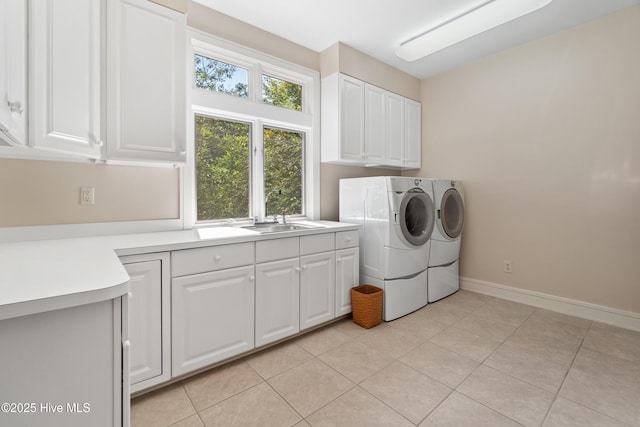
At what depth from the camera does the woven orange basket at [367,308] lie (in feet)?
8.05

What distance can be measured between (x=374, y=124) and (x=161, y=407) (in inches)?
120

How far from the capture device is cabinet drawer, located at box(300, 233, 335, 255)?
7.45ft

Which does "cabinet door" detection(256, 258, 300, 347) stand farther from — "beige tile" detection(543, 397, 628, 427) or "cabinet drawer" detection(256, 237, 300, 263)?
"beige tile" detection(543, 397, 628, 427)

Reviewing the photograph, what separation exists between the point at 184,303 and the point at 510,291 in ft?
10.5

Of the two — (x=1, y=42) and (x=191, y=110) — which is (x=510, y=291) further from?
(x=1, y=42)

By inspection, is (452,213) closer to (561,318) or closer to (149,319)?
(561,318)

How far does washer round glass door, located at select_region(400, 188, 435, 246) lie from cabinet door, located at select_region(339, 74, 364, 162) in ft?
2.35

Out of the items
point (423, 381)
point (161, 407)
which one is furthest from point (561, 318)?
point (161, 407)

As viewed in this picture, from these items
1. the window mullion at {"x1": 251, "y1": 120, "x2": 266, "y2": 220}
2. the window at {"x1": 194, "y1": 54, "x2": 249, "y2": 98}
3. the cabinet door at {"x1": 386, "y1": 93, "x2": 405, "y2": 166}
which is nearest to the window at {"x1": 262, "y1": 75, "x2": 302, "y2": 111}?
the window at {"x1": 194, "y1": 54, "x2": 249, "y2": 98}

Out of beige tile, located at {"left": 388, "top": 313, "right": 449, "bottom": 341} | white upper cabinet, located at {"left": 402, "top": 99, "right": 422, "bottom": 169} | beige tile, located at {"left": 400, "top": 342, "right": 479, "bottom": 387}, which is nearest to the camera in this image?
→ beige tile, located at {"left": 400, "top": 342, "right": 479, "bottom": 387}

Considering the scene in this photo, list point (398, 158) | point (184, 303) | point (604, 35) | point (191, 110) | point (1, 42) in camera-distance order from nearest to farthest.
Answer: point (1, 42)
point (184, 303)
point (191, 110)
point (604, 35)
point (398, 158)

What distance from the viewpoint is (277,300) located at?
2.11m

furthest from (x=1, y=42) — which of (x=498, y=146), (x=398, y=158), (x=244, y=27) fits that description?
(x=498, y=146)

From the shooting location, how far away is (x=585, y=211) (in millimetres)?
2656
